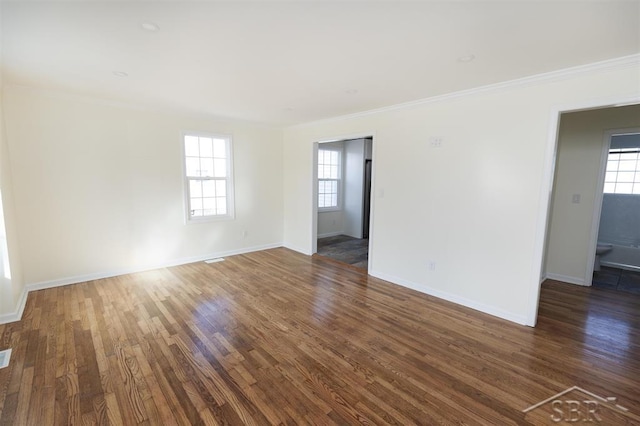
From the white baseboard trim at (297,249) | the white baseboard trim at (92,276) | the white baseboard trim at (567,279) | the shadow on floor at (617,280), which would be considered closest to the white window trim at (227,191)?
the white baseboard trim at (92,276)

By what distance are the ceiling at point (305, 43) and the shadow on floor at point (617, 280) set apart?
340 centimetres

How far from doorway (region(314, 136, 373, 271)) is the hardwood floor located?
3.34 m

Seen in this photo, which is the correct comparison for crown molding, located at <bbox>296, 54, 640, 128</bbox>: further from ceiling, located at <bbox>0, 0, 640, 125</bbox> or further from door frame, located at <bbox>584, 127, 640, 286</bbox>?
door frame, located at <bbox>584, 127, 640, 286</bbox>

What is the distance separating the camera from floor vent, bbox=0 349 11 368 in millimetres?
2177

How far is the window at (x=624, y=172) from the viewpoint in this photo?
496 cm

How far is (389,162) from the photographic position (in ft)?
13.1

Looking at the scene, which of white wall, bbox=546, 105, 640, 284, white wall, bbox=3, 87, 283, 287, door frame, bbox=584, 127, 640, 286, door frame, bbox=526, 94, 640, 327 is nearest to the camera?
door frame, bbox=526, 94, 640, 327

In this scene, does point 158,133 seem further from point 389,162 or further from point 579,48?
point 579,48

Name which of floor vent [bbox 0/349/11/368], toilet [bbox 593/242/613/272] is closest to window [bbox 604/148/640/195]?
toilet [bbox 593/242/613/272]

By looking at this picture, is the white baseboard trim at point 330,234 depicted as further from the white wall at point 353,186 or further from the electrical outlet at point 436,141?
the electrical outlet at point 436,141

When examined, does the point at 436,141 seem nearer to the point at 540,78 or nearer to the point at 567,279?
the point at 540,78

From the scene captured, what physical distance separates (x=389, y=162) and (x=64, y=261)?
15.3 ft

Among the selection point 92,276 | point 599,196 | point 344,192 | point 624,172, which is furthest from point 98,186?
point 624,172

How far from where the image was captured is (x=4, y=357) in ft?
7.40
